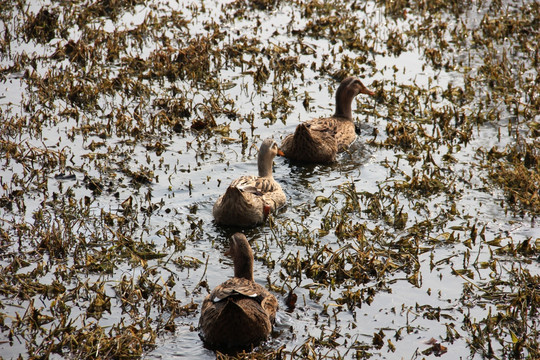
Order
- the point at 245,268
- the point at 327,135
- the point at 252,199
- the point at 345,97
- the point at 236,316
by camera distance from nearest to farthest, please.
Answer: the point at 236,316
the point at 245,268
the point at 252,199
the point at 327,135
the point at 345,97

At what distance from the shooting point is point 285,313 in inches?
279

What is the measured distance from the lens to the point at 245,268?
738 cm

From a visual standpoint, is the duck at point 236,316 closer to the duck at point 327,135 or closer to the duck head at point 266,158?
the duck head at point 266,158

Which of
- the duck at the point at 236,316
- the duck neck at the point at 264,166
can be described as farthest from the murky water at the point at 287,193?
the duck neck at the point at 264,166

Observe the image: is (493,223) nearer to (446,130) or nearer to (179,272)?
(446,130)

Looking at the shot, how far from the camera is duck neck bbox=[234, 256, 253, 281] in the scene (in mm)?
7367

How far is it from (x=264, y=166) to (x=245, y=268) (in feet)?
9.64

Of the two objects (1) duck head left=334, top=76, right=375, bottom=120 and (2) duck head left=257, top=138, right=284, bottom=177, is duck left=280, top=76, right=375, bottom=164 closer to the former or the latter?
(1) duck head left=334, top=76, right=375, bottom=120

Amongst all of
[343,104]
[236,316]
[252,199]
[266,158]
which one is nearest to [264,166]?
[266,158]

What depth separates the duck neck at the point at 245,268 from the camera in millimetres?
7367

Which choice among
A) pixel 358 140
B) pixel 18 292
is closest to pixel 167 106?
pixel 358 140

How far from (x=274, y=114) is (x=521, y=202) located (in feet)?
14.8

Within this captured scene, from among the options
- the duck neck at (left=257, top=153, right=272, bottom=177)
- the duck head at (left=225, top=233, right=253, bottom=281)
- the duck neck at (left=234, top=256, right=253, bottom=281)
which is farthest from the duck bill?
the duck neck at (left=234, top=256, right=253, bottom=281)

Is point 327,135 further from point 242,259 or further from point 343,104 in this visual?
point 242,259
